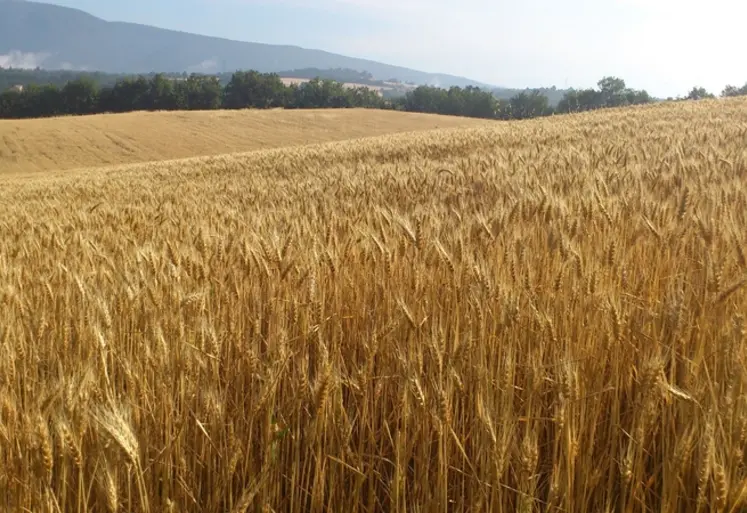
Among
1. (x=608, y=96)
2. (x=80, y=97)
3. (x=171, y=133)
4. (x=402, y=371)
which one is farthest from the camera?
(x=608, y=96)

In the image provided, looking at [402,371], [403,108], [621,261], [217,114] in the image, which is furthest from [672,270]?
[403,108]

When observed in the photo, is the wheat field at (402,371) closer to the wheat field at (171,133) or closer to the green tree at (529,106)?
the wheat field at (171,133)

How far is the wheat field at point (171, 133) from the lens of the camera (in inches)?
1320

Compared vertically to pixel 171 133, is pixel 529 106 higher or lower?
higher

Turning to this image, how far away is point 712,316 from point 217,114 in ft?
166

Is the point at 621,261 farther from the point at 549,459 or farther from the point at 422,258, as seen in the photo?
the point at 549,459

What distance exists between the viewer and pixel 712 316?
4.63 ft

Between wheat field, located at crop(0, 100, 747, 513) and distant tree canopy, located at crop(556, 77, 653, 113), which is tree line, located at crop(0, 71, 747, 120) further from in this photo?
wheat field, located at crop(0, 100, 747, 513)

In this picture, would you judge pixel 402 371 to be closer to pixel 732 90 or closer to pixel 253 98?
pixel 732 90

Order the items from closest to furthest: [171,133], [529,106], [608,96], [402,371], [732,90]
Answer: [402,371] < [171,133] < [732,90] < [608,96] < [529,106]

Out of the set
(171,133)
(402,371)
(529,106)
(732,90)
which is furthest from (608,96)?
(402,371)

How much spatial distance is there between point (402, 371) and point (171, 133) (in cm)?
4238

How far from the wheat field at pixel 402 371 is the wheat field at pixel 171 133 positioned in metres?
33.3

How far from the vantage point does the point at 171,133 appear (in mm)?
40406
